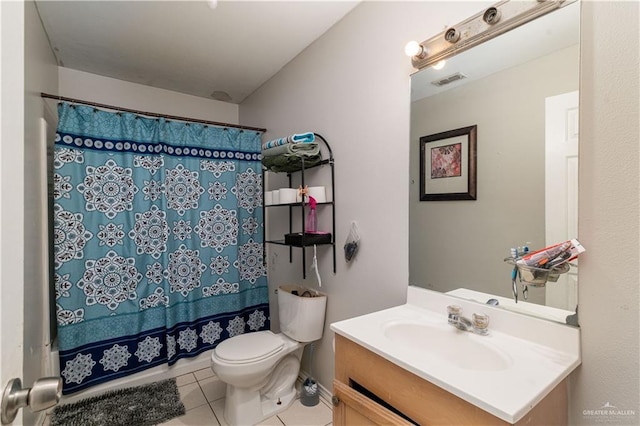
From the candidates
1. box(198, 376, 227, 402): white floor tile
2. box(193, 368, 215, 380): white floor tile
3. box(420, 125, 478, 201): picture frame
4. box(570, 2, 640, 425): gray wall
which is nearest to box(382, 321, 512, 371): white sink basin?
box(570, 2, 640, 425): gray wall

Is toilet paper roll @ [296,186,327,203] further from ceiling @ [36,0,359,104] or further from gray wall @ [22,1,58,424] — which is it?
gray wall @ [22,1,58,424]

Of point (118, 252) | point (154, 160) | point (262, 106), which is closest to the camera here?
point (118, 252)

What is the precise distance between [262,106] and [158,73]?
0.88 m

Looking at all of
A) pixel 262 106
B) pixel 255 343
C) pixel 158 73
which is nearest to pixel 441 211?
pixel 255 343

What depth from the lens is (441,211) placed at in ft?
4.47

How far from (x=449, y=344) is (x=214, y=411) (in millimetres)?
1577

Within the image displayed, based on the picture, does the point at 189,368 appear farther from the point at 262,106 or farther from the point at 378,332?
the point at 262,106

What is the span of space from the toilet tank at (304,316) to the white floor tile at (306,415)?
0.41 m

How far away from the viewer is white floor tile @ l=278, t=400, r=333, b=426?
69.2 inches

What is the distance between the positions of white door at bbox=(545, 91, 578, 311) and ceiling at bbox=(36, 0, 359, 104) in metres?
1.27

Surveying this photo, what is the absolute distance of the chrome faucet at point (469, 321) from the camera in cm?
111

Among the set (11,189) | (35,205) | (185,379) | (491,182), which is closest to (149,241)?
(35,205)

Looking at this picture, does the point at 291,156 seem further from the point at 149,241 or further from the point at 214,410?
the point at 214,410

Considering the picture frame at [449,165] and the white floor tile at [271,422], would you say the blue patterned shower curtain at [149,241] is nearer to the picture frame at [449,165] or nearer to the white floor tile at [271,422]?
the white floor tile at [271,422]
